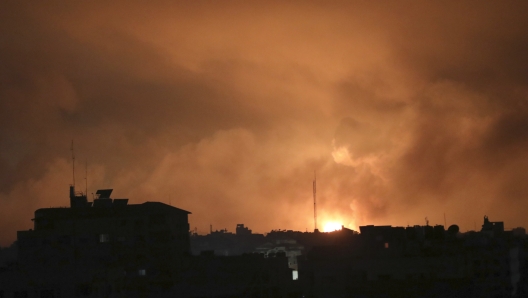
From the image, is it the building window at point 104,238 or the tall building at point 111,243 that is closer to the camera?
the tall building at point 111,243

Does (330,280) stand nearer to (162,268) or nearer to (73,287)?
(162,268)

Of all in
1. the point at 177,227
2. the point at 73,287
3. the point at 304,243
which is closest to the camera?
the point at 73,287

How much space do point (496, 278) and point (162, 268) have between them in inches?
1604

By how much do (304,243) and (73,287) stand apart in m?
102

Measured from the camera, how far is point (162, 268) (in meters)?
99.7

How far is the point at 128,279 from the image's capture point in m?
95.2

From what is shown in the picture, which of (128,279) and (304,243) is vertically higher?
(304,243)

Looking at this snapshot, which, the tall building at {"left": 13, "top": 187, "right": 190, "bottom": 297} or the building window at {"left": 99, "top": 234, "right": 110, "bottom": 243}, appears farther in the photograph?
the building window at {"left": 99, "top": 234, "right": 110, "bottom": 243}

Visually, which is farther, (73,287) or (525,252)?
(525,252)

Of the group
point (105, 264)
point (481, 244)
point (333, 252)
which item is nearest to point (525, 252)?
point (481, 244)

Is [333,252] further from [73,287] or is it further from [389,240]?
[73,287]

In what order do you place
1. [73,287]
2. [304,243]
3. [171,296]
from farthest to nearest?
Result: 1. [304,243]
2. [171,296]
3. [73,287]

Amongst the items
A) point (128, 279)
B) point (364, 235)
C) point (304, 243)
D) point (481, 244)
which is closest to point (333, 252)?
Result: point (364, 235)

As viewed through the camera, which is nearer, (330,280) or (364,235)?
(330,280)
